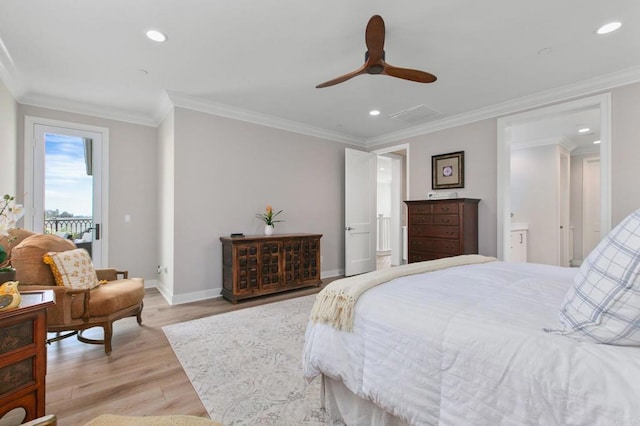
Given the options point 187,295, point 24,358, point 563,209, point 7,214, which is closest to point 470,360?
point 24,358

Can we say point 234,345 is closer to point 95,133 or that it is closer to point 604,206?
point 95,133

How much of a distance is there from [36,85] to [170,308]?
296 cm

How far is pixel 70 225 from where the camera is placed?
162 inches

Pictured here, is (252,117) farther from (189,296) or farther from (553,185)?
(553,185)

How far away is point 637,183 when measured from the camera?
304 centimetres

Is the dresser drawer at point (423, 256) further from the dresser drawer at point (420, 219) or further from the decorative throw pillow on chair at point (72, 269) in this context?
the decorative throw pillow on chair at point (72, 269)

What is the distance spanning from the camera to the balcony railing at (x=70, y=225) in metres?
3.99

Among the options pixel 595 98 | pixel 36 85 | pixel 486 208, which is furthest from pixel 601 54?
pixel 36 85

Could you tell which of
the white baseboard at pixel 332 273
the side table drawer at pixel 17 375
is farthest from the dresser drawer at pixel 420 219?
the side table drawer at pixel 17 375

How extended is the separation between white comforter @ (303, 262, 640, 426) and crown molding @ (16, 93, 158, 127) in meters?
4.38

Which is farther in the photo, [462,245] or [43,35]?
[462,245]

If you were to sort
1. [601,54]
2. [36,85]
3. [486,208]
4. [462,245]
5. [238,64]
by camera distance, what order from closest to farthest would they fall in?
1. [601,54]
2. [238,64]
3. [36,85]
4. [462,245]
5. [486,208]

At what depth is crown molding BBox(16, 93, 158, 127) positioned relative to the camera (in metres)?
3.77

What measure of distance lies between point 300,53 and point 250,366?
2.64 m
